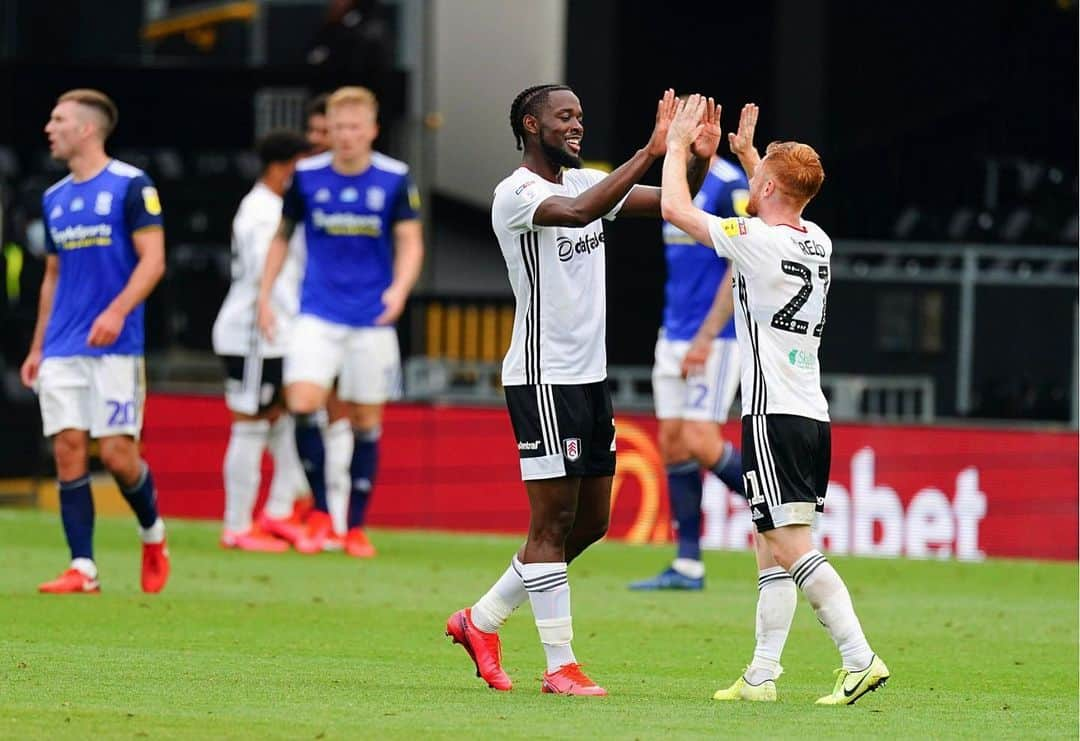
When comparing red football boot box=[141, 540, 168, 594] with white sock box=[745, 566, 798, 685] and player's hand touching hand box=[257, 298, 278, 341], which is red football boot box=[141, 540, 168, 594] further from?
white sock box=[745, 566, 798, 685]

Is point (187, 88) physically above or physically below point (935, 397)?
above

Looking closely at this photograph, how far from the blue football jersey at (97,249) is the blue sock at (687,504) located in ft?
9.59

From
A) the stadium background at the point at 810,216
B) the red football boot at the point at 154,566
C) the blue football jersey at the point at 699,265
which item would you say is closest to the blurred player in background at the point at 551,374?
the red football boot at the point at 154,566

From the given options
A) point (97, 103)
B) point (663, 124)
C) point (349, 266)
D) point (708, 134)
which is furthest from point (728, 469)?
point (663, 124)

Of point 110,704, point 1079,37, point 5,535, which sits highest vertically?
point 1079,37

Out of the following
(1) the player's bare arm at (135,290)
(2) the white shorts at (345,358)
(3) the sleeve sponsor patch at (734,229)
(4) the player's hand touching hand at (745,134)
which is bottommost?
(2) the white shorts at (345,358)

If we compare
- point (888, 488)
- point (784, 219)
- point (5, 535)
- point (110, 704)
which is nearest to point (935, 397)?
point (888, 488)

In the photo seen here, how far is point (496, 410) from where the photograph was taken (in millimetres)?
15398

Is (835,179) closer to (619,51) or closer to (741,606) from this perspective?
(619,51)

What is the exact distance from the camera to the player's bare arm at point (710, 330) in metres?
10.8

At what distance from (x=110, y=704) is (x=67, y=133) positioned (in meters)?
4.19

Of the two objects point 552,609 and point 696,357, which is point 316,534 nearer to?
point 696,357

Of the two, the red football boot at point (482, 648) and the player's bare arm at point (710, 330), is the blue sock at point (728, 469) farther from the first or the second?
the red football boot at point (482, 648)

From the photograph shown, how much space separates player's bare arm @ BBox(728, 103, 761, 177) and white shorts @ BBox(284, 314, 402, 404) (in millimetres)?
5245
